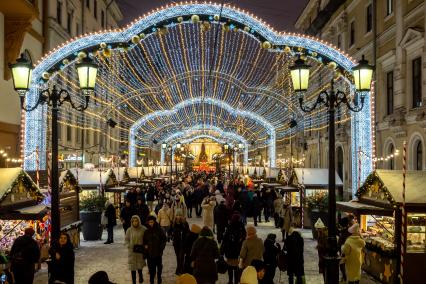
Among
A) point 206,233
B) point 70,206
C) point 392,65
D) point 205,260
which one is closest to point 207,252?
point 205,260

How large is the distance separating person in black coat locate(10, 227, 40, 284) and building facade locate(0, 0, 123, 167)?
7.99m

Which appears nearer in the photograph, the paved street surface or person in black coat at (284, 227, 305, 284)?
person in black coat at (284, 227, 305, 284)

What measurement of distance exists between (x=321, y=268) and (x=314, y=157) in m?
35.6

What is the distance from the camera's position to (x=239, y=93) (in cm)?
3425

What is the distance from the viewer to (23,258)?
1049 cm

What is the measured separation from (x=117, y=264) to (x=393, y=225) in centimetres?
671

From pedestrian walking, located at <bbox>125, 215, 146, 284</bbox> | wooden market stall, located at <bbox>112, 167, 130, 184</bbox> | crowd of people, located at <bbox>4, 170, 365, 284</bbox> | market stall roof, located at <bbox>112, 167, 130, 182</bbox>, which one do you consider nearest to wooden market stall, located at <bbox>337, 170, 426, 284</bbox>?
crowd of people, located at <bbox>4, 170, 365, 284</bbox>

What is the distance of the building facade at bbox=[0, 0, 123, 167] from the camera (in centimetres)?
2445

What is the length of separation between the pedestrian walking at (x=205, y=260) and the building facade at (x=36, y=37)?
33.6 feet

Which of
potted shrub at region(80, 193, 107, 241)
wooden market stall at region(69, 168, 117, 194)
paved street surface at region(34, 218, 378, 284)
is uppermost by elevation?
wooden market stall at region(69, 168, 117, 194)

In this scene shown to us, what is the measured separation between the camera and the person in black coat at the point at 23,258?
34.3 feet

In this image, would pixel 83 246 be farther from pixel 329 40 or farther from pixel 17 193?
pixel 329 40

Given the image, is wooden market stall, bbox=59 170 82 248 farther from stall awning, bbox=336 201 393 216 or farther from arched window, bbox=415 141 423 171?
arched window, bbox=415 141 423 171

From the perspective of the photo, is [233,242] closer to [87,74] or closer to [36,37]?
[87,74]
